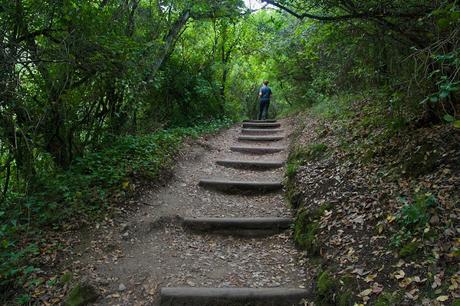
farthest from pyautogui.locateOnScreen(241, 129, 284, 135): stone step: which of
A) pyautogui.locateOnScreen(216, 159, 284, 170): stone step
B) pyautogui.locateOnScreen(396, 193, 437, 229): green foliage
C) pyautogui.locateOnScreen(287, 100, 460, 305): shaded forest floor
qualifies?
pyautogui.locateOnScreen(396, 193, 437, 229): green foliage

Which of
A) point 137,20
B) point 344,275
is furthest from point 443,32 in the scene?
point 137,20

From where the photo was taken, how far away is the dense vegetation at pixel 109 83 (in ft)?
12.8

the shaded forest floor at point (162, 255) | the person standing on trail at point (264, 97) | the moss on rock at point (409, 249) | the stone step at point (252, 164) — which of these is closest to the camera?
the moss on rock at point (409, 249)

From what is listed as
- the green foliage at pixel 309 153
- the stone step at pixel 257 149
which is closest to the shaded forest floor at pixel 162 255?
the green foliage at pixel 309 153

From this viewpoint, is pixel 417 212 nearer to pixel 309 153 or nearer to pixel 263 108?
pixel 309 153

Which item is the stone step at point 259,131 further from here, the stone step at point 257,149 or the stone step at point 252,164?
the stone step at point 252,164

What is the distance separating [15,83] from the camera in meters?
3.90

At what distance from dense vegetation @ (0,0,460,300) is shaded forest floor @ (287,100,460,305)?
53 cm

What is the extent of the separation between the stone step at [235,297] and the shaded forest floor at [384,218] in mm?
298

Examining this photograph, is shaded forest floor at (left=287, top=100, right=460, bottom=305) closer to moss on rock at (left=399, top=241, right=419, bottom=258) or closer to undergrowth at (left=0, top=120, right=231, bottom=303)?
moss on rock at (left=399, top=241, right=419, bottom=258)

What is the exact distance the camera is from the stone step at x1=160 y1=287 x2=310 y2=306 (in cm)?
364

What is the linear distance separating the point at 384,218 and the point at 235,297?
177cm

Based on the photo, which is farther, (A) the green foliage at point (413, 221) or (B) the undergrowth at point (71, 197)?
(B) the undergrowth at point (71, 197)

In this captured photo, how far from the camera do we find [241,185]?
6.38 m
